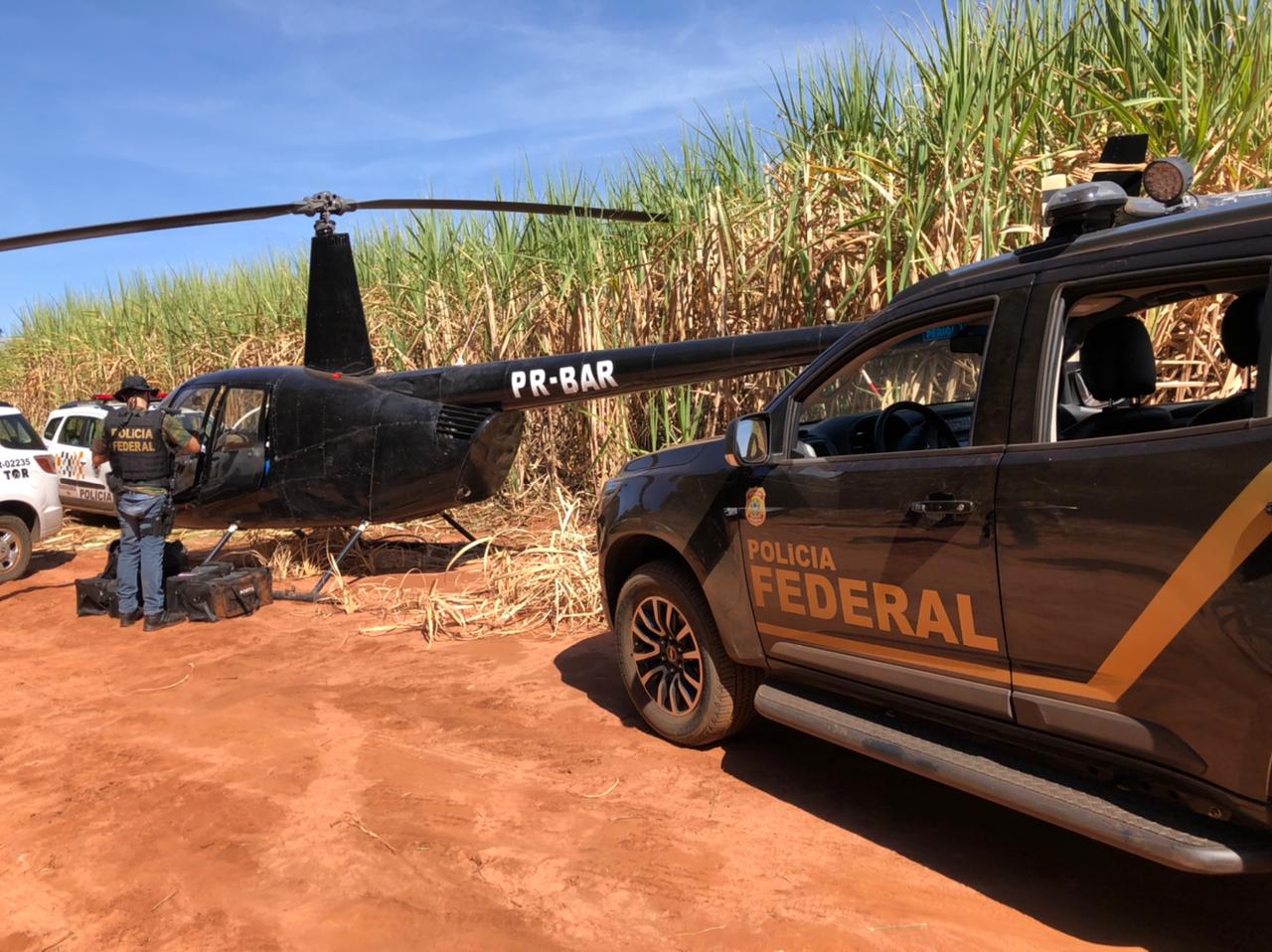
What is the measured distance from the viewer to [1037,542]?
2805 millimetres

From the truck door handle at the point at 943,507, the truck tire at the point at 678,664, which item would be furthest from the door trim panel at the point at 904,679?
the truck door handle at the point at 943,507

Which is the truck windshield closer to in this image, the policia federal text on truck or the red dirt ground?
the red dirt ground

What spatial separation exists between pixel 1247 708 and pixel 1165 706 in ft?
0.71

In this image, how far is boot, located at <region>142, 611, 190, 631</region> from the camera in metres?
7.73

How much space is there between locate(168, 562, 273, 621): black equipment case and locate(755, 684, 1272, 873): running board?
5542mm

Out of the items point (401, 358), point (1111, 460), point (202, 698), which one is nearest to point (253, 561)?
point (401, 358)

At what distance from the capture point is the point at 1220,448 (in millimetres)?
2389

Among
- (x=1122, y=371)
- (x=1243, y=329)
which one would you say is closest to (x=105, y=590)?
(x=1122, y=371)

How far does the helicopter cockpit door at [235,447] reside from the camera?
8.82 m

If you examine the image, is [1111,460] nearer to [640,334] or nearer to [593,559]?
[593,559]

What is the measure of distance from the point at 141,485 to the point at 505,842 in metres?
5.38

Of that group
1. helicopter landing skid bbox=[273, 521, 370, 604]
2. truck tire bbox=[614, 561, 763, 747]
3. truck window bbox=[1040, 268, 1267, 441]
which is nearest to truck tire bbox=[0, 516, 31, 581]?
helicopter landing skid bbox=[273, 521, 370, 604]

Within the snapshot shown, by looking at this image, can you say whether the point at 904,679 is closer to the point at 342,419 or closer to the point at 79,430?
the point at 342,419

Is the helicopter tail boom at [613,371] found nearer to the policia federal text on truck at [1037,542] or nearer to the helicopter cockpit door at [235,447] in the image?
the helicopter cockpit door at [235,447]
